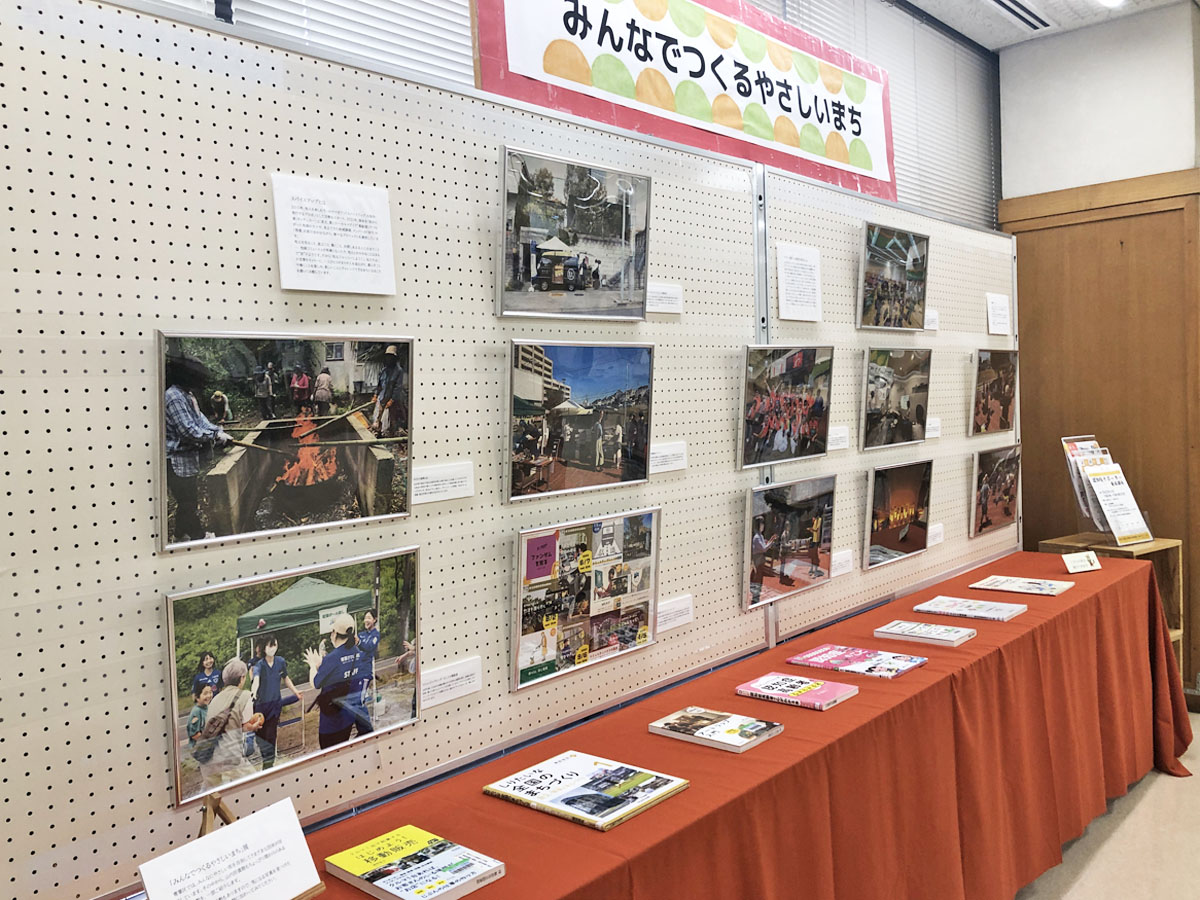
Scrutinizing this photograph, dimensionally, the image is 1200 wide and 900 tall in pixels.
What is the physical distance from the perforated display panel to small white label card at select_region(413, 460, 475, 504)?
0.8 inches

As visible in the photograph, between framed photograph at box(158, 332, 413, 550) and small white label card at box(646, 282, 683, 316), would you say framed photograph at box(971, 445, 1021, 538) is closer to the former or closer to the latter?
small white label card at box(646, 282, 683, 316)

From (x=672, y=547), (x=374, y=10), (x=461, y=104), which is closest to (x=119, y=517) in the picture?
(x=461, y=104)

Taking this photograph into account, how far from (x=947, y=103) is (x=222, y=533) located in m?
4.66

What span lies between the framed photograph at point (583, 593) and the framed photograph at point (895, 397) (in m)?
1.17

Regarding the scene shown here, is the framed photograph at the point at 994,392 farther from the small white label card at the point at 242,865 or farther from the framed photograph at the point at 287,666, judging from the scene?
the small white label card at the point at 242,865

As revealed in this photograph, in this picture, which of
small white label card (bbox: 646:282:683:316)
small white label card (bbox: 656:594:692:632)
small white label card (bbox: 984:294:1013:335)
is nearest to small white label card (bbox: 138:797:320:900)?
small white label card (bbox: 656:594:692:632)

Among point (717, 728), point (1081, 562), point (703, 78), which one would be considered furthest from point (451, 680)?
point (1081, 562)

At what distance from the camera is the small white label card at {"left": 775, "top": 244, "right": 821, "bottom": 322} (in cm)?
264

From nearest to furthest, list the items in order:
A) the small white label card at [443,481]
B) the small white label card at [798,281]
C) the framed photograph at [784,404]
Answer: the small white label card at [443,481] < the framed photograph at [784,404] < the small white label card at [798,281]

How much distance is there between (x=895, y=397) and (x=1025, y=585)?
862 mm

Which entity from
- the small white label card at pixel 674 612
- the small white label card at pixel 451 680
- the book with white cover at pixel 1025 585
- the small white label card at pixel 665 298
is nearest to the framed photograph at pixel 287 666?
the small white label card at pixel 451 680

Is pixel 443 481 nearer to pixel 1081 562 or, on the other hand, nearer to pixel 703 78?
pixel 703 78

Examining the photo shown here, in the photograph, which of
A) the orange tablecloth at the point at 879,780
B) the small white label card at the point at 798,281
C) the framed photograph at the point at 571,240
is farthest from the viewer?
the small white label card at the point at 798,281

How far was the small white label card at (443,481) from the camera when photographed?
1725mm
